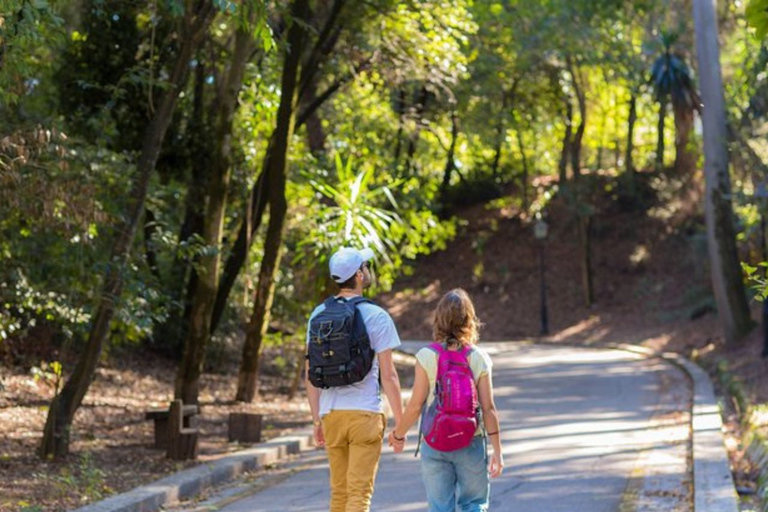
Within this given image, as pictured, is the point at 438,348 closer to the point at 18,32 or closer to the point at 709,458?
the point at 18,32

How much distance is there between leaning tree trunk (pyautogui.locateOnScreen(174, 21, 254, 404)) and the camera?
15.1 meters

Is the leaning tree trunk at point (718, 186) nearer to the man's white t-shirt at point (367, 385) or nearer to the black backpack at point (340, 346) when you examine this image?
the man's white t-shirt at point (367, 385)

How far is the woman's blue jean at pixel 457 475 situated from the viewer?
6.42 meters

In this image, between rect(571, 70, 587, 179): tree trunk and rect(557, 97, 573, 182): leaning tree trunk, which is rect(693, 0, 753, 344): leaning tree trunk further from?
rect(557, 97, 573, 182): leaning tree trunk

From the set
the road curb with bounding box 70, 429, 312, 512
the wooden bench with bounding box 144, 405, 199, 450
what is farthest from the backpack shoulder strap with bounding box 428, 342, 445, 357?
the wooden bench with bounding box 144, 405, 199, 450

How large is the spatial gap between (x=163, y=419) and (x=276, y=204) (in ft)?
16.9

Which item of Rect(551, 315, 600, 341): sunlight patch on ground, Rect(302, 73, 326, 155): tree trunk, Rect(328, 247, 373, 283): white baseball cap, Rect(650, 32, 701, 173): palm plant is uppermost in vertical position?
Rect(650, 32, 701, 173): palm plant

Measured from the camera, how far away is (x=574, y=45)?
108 feet

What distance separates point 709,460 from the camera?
11.7m

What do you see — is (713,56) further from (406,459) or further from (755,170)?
(406,459)

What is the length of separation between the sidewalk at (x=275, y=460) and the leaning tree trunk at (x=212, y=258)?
157 centimetres

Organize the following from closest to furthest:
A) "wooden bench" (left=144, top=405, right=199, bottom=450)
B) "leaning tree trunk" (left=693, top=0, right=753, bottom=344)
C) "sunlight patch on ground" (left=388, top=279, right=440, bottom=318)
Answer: "wooden bench" (left=144, top=405, right=199, bottom=450) < "leaning tree trunk" (left=693, top=0, right=753, bottom=344) < "sunlight patch on ground" (left=388, top=279, right=440, bottom=318)

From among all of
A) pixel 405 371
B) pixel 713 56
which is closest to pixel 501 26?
pixel 713 56

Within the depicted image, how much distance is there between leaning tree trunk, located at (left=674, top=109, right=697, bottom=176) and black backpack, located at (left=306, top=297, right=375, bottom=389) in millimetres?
35198
